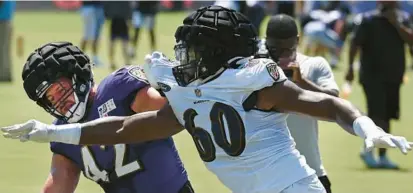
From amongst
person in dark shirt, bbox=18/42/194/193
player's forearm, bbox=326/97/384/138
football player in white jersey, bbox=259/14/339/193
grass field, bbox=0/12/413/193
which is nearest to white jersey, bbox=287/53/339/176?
football player in white jersey, bbox=259/14/339/193

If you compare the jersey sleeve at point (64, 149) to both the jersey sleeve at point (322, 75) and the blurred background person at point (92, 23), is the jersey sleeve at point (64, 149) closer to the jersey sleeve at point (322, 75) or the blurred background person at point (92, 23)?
the jersey sleeve at point (322, 75)

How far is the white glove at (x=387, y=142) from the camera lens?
12.8 ft

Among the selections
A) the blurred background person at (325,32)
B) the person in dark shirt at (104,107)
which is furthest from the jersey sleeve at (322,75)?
the blurred background person at (325,32)

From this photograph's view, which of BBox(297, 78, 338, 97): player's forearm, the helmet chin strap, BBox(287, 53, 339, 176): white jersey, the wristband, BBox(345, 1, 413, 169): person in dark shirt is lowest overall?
BBox(345, 1, 413, 169): person in dark shirt

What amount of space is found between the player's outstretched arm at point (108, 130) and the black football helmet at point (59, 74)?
21 centimetres

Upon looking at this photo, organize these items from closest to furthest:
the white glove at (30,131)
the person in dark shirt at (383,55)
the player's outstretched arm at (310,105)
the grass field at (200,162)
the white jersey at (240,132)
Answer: the player's outstretched arm at (310,105)
the white jersey at (240,132)
the white glove at (30,131)
the grass field at (200,162)
the person in dark shirt at (383,55)

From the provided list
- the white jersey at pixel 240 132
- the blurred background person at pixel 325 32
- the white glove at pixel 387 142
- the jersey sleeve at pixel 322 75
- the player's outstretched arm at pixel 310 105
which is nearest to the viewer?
the white glove at pixel 387 142

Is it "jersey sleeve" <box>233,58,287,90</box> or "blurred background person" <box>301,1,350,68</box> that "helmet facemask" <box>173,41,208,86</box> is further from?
"blurred background person" <box>301,1,350,68</box>

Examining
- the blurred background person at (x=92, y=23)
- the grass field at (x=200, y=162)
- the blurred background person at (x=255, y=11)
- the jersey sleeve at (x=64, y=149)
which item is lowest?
the blurred background person at (x=92, y=23)

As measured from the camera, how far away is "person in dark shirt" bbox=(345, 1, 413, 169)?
11.0 meters

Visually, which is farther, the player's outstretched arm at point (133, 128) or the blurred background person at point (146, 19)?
the blurred background person at point (146, 19)

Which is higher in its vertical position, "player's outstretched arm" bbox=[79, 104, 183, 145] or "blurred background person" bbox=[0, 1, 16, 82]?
"player's outstretched arm" bbox=[79, 104, 183, 145]

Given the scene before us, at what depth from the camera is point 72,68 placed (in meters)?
4.84

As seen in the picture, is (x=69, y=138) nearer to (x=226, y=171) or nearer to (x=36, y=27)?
(x=226, y=171)
